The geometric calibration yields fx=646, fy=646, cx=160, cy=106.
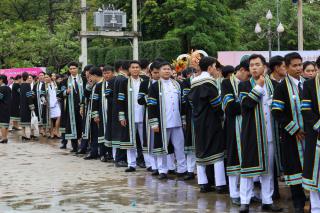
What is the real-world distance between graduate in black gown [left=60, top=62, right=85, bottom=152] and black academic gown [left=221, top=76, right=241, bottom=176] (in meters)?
6.84

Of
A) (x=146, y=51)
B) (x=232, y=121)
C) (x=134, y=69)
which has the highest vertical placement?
(x=146, y=51)

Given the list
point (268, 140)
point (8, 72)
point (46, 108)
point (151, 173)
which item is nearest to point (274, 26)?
point (8, 72)

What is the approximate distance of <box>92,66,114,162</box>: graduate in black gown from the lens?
13000 millimetres

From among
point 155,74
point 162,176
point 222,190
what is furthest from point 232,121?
point 155,74

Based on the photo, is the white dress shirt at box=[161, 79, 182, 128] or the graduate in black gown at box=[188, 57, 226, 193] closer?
the graduate in black gown at box=[188, 57, 226, 193]

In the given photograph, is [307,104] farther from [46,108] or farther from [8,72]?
[8,72]

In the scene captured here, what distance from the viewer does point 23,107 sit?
18828 millimetres

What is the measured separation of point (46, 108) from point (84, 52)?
11616mm

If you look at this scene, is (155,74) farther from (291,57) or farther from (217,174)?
(291,57)

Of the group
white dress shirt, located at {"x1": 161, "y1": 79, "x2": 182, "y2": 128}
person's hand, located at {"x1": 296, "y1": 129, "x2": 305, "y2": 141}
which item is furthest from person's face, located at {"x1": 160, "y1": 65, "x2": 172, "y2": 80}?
person's hand, located at {"x1": 296, "y1": 129, "x2": 305, "y2": 141}

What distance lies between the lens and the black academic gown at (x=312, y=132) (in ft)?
22.6

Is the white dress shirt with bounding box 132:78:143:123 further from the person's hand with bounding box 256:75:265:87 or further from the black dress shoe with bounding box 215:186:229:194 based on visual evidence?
the person's hand with bounding box 256:75:265:87

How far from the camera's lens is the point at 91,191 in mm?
9750

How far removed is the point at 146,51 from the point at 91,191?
24.0 meters
